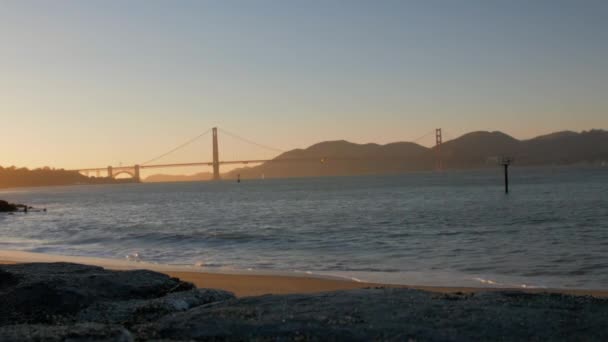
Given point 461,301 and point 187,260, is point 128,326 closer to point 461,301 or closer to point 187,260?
point 461,301

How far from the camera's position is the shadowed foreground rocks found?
12.9 feet

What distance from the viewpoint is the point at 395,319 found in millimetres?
4223

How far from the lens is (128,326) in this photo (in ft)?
15.0

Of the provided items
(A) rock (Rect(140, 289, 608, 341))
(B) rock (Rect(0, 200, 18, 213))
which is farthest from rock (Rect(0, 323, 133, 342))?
(B) rock (Rect(0, 200, 18, 213))

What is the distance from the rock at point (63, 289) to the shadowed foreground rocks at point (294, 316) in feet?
0.04

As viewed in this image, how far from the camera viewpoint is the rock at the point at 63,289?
17.6ft

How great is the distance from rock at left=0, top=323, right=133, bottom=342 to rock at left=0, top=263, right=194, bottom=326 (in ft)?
3.81

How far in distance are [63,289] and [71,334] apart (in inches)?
88.7

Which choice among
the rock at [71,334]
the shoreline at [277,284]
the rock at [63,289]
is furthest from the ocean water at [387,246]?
the rock at [71,334]

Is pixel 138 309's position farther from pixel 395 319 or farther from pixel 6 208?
pixel 6 208

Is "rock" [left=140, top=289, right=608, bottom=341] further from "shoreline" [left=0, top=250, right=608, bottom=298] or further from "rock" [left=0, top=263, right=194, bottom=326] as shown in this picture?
"shoreline" [left=0, top=250, right=608, bottom=298]

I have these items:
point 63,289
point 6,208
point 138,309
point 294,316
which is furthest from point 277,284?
point 6,208

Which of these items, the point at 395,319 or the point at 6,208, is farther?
the point at 6,208

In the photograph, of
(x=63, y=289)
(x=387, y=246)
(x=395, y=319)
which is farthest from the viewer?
(x=387, y=246)
